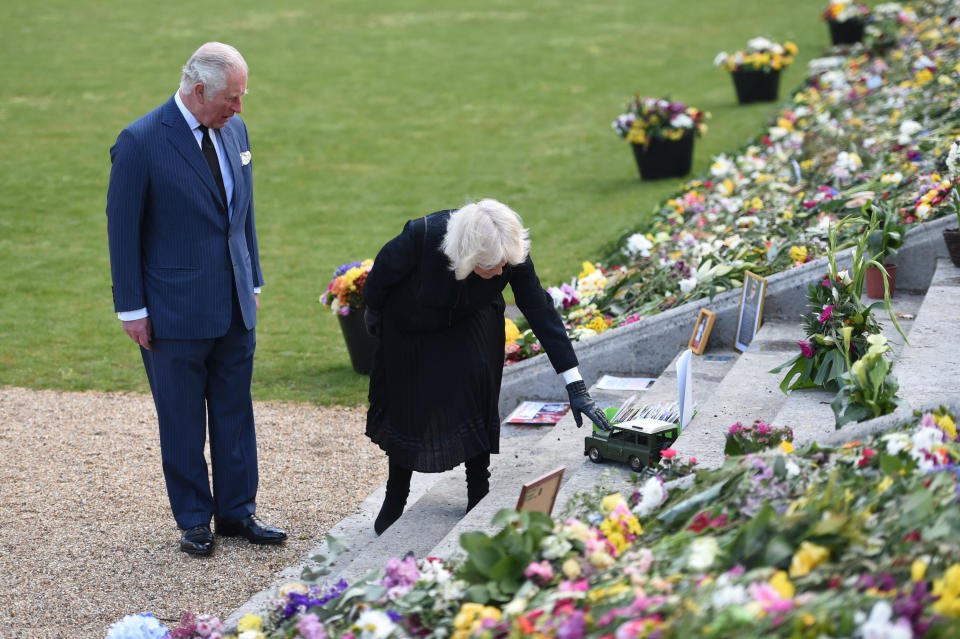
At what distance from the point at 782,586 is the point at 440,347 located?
80.7 inches

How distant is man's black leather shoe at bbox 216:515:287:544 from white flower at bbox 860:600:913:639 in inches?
113

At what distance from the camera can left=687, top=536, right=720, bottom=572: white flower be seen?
107 inches

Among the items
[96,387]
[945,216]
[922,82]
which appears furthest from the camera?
[922,82]

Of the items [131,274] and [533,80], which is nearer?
[131,274]

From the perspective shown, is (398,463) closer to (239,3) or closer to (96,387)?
(96,387)

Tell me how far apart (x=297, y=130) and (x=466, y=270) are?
12244 mm

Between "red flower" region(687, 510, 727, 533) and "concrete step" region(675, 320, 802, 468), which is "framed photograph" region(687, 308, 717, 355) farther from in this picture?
"red flower" region(687, 510, 727, 533)

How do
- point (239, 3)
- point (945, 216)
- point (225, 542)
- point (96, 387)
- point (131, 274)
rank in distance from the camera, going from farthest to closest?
point (239, 3) < point (96, 387) < point (945, 216) < point (225, 542) < point (131, 274)

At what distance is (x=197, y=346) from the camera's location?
4.37m

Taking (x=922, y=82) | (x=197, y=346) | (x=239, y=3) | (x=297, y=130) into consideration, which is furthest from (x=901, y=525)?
(x=239, y=3)

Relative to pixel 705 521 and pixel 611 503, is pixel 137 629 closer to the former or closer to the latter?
pixel 611 503

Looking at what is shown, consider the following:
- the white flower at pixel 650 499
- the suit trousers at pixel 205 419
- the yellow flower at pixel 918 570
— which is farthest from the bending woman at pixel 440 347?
the yellow flower at pixel 918 570

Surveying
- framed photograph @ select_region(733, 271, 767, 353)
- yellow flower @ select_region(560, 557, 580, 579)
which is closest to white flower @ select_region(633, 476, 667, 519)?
yellow flower @ select_region(560, 557, 580, 579)

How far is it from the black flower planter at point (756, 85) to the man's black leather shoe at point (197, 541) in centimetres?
1281
